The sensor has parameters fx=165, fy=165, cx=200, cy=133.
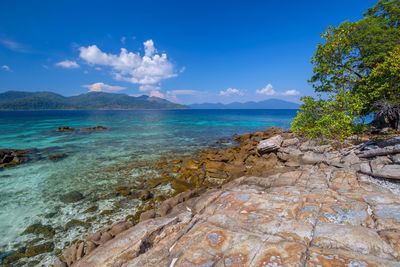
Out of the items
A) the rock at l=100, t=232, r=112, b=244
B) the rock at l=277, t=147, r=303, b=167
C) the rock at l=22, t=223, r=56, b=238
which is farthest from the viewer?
the rock at l=277, t=147, r=303, b=167

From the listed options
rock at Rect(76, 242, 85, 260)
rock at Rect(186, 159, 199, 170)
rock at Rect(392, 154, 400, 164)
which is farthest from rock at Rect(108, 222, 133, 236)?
rock at Rect(392, 154, 400, 164)

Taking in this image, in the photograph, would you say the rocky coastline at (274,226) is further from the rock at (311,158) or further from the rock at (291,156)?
the rock at (291,156)

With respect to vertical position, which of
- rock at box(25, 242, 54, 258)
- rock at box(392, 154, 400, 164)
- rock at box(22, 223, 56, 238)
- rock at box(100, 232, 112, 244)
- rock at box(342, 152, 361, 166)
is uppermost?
rock at box(392, 154, 400, 164)

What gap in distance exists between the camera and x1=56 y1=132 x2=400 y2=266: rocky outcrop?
459 centimetres

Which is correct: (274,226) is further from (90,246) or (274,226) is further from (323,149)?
(323,149)

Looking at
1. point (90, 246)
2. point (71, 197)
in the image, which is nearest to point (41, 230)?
point (71, 197)

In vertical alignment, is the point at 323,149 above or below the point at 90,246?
above

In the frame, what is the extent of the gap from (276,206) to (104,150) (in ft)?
80.6

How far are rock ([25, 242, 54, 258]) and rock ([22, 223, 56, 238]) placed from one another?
658 millimetres

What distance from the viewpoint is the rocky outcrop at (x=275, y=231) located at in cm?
459

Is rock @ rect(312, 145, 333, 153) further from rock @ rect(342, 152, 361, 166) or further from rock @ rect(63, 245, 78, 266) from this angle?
rock @ rect(63, 245, 78, 266)

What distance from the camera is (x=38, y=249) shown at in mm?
7625

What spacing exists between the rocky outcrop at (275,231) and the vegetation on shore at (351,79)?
4444 mm

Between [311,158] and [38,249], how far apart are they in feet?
59.5
